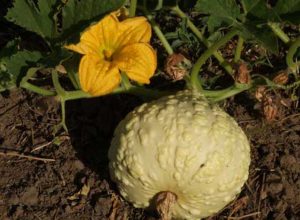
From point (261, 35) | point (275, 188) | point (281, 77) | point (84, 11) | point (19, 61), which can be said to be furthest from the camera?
point (281, 77)

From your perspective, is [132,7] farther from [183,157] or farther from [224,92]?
[183,157]

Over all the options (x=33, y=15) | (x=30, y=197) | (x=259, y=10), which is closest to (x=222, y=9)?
(x=259, y=10)

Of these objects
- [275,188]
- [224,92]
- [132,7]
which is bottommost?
[275,188]

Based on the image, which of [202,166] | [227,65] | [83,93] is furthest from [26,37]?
[202,166]

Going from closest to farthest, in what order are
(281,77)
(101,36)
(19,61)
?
(19,61)
(101,36)
(281,77)

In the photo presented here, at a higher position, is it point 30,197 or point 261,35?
point 261,35

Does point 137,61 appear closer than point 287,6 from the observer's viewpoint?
No
